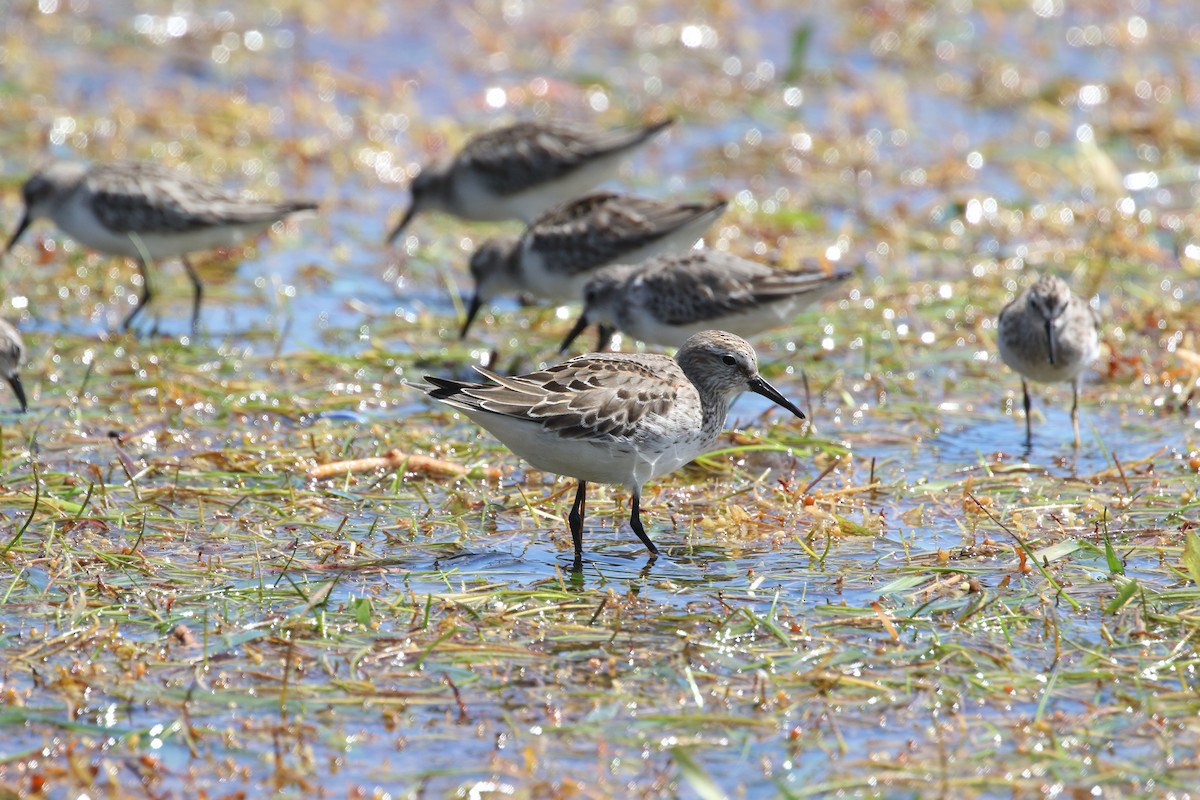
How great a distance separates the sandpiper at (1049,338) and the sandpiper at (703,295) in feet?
3.56

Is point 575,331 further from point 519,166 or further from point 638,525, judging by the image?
point 638,525

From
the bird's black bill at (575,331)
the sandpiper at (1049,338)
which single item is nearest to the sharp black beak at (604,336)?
the bird's black bill at (575,331)

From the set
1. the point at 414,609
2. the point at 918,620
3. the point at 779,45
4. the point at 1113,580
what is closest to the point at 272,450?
the point at 414,609

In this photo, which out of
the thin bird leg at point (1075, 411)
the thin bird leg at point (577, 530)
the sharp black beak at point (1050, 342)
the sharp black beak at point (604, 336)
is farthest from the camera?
the sharp black beak at point (604, 336)

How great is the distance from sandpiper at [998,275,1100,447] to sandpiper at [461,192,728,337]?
2568 millimetres

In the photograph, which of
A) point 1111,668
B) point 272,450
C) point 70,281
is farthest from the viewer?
point 70,281

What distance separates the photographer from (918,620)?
6.81m

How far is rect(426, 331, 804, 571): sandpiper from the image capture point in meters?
7.24

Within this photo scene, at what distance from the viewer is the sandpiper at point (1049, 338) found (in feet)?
Result: 30.3

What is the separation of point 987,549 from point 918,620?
3.18 feet

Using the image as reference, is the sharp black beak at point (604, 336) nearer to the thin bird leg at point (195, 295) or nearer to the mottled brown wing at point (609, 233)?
the mottled brown wing at point (609, 233)

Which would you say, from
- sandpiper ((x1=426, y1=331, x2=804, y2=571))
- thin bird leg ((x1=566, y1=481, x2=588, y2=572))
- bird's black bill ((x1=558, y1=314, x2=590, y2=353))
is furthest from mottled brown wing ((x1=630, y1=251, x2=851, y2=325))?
thin bird leg ((x1=566, y1=481, x2=588, y2=572))

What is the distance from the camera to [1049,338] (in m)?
9.14

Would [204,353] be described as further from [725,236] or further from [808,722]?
[808,722]
